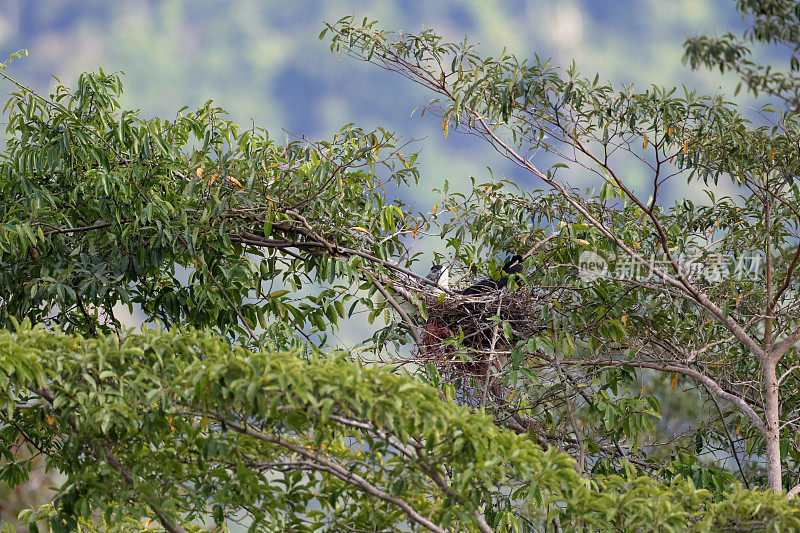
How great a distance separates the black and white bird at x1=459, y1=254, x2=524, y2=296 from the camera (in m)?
4.75

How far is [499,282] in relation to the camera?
4.76 metres

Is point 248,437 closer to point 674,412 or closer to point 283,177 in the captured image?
point 283,177

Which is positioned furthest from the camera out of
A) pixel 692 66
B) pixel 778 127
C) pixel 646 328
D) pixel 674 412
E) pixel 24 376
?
pixel 674 412

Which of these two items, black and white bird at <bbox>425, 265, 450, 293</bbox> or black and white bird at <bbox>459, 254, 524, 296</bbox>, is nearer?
black and white bird at <bbox>459, 254, 524, 296</bbox>

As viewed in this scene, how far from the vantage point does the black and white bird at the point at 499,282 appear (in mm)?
4746

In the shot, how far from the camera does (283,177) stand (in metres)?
4.37

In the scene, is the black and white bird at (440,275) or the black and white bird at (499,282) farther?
the black and white bird at (440,275)

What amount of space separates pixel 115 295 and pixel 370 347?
5.03ft

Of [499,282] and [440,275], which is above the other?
[440,275]

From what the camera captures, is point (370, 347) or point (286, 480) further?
point (370, 347)

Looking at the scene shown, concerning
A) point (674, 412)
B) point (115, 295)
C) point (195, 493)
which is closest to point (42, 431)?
point (115, 295)

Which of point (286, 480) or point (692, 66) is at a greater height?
point (692, 66)

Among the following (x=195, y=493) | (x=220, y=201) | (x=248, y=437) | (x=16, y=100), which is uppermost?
(x=16, y=100)

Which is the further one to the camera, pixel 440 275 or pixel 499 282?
pixel 440 275
